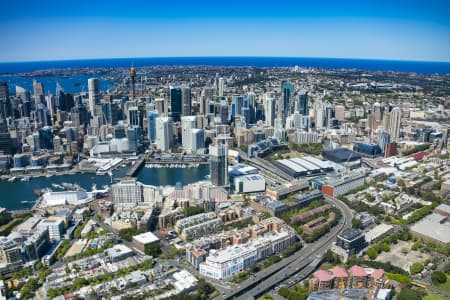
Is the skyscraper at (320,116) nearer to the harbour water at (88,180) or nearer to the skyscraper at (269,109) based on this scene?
the skyscraper at (269,109)

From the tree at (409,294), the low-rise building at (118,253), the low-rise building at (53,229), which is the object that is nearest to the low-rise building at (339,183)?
the tree at (409,294)

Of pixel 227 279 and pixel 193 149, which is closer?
pixel 227 279

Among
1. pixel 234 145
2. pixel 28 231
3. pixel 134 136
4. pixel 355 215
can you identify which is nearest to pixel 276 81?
pixel 234 145

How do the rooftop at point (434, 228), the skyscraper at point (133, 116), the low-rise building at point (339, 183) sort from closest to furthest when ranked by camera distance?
the rooftop at point (434, 228)
the low-rise building at point (339, 183)
the skyscraper at point (133, 116)

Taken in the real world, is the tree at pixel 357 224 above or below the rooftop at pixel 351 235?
below

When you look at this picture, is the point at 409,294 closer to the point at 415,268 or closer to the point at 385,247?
the point at 415,268

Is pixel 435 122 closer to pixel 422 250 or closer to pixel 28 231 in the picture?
pixel 422 250

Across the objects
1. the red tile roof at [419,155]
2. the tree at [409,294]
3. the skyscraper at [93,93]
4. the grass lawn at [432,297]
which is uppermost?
the skyscraper at [93,93]

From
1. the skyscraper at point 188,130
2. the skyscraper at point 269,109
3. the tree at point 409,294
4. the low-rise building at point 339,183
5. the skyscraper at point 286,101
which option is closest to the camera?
the tree at point 409,294
